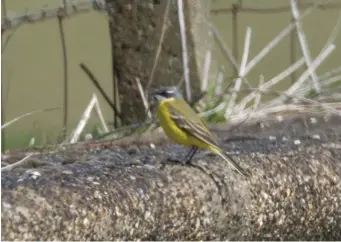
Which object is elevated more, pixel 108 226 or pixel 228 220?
pixel 108 226

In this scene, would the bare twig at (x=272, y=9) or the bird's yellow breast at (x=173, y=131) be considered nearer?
the bird's yellow breast at (x=173, y=131)

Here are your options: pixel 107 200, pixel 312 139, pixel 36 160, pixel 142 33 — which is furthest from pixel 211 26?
pixel 107 200

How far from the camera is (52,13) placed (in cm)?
465

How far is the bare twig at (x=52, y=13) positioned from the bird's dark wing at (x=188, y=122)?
2.15 feet

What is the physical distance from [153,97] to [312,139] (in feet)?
2.37

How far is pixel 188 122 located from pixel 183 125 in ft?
0.08

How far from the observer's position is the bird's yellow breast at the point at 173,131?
4.11 metres

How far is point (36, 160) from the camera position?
3586 millimetres

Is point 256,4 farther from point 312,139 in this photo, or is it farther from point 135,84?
point 312,139

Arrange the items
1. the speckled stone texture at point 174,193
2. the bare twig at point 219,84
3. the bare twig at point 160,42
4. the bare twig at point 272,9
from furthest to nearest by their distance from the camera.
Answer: the bare twig at point 272,9
the bare twig at point 219,84
the bare twig at point 160,42
the speckled stone texture at point 174,193

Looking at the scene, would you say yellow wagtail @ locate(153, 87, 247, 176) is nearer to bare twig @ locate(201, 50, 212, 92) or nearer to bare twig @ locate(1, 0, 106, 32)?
bare twig @ locate(201, 50, 212, 92)

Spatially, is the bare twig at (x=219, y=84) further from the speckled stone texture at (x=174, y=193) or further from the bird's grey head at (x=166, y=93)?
the speckled stone texture at (x=174, y=193)

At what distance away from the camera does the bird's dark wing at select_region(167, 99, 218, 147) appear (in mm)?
4066

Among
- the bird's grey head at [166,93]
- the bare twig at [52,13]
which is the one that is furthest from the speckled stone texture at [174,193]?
the bare twig at [52,13]
